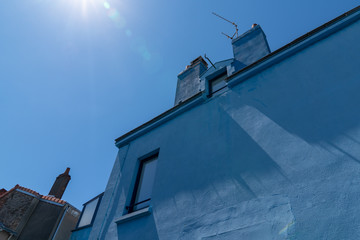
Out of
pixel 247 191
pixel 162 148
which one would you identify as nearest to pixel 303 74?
pixel 247 191

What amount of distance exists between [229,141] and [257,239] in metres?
2.06

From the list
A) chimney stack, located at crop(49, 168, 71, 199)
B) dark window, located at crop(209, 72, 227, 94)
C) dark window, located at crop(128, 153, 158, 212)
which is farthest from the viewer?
chimney stack, located at crop(49, 168, 71, 199)

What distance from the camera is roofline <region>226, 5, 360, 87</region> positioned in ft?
16.8

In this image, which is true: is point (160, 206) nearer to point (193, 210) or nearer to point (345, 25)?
point (193, 210)

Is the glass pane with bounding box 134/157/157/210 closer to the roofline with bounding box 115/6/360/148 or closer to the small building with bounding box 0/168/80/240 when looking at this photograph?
the roofline with bounding box 115/6/360/148

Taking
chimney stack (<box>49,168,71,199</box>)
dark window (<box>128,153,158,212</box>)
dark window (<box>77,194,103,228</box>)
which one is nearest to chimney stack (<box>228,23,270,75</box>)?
dark window (<box>128,153,158,212</box>)

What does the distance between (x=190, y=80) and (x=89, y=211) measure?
6114 mm

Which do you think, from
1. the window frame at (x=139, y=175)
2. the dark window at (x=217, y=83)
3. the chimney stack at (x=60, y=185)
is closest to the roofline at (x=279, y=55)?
the dark window at (x=217, y=83)

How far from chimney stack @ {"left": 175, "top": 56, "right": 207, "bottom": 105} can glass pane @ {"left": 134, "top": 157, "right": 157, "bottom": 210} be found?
2.64 metres

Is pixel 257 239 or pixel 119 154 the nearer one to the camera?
pixel 257 239

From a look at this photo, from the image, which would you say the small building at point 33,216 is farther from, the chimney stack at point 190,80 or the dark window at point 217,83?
the dark window at point 217,83

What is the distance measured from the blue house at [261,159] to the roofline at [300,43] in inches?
0.9

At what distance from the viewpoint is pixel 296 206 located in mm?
3580

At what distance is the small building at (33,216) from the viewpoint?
14398 mm
